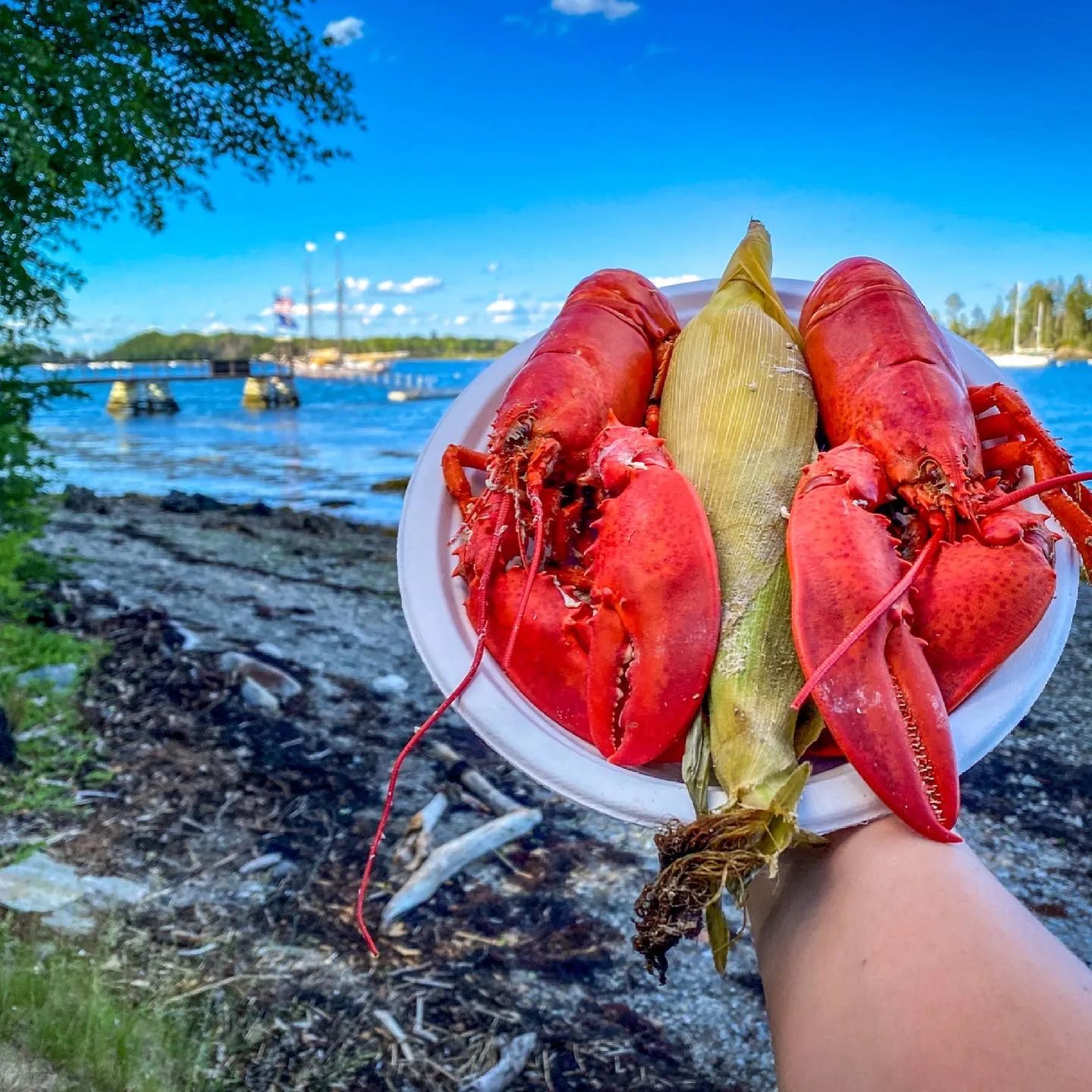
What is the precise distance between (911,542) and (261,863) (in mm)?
2265

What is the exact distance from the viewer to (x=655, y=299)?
1984 millimetres

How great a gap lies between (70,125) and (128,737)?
2776mm

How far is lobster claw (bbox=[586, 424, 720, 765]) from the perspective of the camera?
3.92 feet

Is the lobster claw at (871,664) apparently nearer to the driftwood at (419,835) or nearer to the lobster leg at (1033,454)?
the lobster leg at (1033,454)

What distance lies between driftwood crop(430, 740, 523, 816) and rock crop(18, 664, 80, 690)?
5.65ft

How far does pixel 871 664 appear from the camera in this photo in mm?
1084

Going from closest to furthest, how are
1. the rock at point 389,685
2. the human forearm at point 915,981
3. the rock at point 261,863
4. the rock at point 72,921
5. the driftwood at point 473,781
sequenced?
the human forearm at point 915,981 → the rock at point 72,921 → the rock at point 261,863 → the driftwood at point 473,781 → the rock at point 389,685

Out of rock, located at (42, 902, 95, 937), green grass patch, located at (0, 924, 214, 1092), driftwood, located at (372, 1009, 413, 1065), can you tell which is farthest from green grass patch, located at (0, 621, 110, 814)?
driftwood, located at (372, 1009, 413, 1065)

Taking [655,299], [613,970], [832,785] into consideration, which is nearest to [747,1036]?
[613,970]

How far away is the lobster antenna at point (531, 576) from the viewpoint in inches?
52.3

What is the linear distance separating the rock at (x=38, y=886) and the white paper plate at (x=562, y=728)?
180 cm

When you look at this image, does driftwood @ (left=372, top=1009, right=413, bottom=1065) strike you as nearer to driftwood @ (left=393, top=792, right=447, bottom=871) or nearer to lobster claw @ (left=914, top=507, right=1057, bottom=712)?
driftwood @ (left=393, top=792, right=447, bottom=871)

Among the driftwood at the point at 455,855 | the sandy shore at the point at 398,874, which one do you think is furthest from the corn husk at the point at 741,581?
the driftwood at the point at 455,855

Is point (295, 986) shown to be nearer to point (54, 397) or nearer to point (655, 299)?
point (655, 299)
